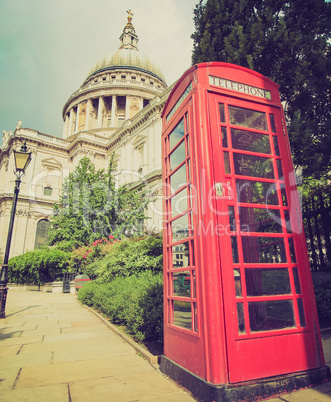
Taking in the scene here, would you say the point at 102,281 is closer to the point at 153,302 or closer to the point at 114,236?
the point at 153,302

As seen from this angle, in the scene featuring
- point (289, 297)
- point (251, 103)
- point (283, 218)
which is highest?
point (251, 103)

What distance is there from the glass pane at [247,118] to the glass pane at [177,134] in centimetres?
65

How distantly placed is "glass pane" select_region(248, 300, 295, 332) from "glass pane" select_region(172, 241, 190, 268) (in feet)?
2.60

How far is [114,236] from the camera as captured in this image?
60.4 ft

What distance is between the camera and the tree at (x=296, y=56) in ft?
23.9

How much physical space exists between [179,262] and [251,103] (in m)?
2.08

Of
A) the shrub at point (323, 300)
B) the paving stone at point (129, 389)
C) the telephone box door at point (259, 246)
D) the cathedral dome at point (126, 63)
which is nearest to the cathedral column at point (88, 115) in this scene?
the cathedral dome at point (126, 63)

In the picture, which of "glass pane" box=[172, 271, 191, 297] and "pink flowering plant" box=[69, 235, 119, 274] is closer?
"glass pane" box=[172, 271, 191, 297]

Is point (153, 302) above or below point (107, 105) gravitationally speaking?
below

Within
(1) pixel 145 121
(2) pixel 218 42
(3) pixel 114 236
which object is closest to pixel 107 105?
(1) pixel 145 121

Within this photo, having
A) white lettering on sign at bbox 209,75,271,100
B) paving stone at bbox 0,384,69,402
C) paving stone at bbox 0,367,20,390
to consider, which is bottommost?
paving stone at bbox 0,384,69,402

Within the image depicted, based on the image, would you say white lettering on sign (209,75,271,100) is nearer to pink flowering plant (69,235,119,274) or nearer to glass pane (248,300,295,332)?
glass pane (248,300,295,332)

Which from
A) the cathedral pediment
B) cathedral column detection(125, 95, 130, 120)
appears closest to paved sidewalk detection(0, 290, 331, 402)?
the cathedral pediment

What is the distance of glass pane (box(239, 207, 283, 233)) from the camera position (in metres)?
3.00
